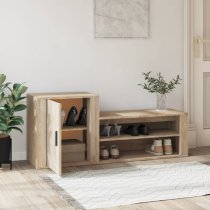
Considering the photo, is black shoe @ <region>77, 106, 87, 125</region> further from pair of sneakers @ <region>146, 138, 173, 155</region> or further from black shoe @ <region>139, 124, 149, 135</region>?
pair of sneakers @ <region>146, 138, 173, 155</region>

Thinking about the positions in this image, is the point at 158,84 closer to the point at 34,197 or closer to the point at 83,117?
the point at 83,117

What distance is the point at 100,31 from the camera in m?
4.46

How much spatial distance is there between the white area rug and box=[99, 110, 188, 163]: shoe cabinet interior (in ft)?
1.02

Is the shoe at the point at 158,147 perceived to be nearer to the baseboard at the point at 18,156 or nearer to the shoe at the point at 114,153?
the shoe at the point at 114,153

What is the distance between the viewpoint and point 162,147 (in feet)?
14.6

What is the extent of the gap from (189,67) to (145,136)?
0.88m

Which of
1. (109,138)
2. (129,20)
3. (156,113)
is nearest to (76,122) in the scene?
(109,138)

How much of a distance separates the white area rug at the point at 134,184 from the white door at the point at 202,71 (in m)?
0.85

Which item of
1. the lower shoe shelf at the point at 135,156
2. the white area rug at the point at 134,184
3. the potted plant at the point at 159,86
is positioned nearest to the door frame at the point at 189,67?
the potted plant at the point at 159,86

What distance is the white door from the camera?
482cm

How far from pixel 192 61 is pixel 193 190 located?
1.75 m

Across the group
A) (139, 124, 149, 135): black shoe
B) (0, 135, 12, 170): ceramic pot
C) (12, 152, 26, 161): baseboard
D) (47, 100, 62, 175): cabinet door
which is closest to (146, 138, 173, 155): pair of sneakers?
(139, 124, 149, 135): black shoe

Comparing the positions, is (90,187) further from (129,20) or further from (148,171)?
(129,20)

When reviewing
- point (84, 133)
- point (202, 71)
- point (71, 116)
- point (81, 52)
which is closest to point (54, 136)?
point (71, 116)
